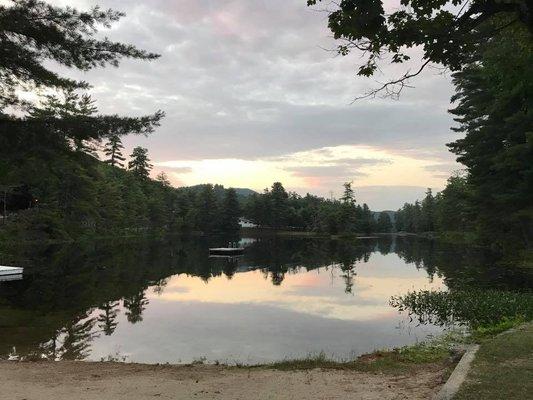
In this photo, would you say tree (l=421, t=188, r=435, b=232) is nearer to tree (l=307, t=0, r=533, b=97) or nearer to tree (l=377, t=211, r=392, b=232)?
tree (l=377, t=211, r=392, b=232)

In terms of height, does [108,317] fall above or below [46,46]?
below

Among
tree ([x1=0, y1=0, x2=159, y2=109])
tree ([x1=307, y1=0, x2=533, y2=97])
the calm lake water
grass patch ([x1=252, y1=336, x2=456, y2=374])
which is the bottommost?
the calm lake water

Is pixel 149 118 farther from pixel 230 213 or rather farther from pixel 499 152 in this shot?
pixel 230 213

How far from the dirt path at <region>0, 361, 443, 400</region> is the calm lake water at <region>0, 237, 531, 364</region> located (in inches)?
180

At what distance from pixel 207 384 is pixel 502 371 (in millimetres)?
5274

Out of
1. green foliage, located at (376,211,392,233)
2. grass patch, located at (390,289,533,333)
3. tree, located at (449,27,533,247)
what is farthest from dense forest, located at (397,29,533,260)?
green foliage, located at (376,211,392,233)

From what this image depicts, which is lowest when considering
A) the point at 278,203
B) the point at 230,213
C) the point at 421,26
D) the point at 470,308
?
the point at 470,308

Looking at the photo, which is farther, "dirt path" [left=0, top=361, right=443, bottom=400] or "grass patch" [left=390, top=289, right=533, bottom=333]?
"grass patch" [left=390, top=289, right=533, bottom=333]

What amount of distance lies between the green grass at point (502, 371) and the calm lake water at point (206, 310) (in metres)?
5.68

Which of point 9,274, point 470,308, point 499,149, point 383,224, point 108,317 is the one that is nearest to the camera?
point 470,308

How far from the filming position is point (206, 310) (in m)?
24.0

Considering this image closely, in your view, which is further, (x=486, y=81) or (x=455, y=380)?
(x=486, y=81)

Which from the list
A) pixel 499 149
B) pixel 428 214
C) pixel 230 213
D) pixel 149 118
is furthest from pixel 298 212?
pixel 149 118

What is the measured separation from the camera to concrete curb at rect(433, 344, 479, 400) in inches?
261
